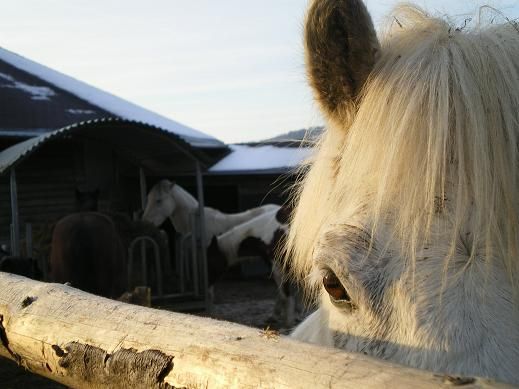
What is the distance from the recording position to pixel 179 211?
10922 millimetres

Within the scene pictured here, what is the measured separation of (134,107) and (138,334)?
1597 cm

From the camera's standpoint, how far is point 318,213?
4.91 ft

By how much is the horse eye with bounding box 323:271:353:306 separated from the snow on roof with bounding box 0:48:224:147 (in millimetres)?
12220

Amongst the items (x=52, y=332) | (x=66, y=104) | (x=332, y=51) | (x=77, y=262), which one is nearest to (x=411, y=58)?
(x=332, y=51)

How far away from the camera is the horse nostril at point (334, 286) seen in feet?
3.94

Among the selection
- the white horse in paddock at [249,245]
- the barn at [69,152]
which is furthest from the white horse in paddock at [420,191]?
the white horse in paddock at [249,245]

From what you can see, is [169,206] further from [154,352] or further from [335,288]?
[335,288]

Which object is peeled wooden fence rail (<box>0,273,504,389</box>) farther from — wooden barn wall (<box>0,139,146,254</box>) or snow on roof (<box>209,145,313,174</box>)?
snow on roof (<box>209,145,313,174</box>)

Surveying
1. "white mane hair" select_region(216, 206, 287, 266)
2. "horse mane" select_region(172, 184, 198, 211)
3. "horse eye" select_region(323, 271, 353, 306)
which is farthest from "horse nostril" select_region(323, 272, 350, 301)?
"horse mane" select_region(172, 184, 198, 211)

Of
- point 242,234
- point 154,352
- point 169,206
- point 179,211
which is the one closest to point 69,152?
point 169,206

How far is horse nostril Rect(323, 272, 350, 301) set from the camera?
3.94 feet

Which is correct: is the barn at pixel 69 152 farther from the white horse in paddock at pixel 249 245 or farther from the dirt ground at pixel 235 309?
the dirt ground at pixel 235 309

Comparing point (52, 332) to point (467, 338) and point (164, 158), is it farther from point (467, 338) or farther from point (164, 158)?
point (164, 158)

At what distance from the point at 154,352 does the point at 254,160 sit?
42.2 feet
